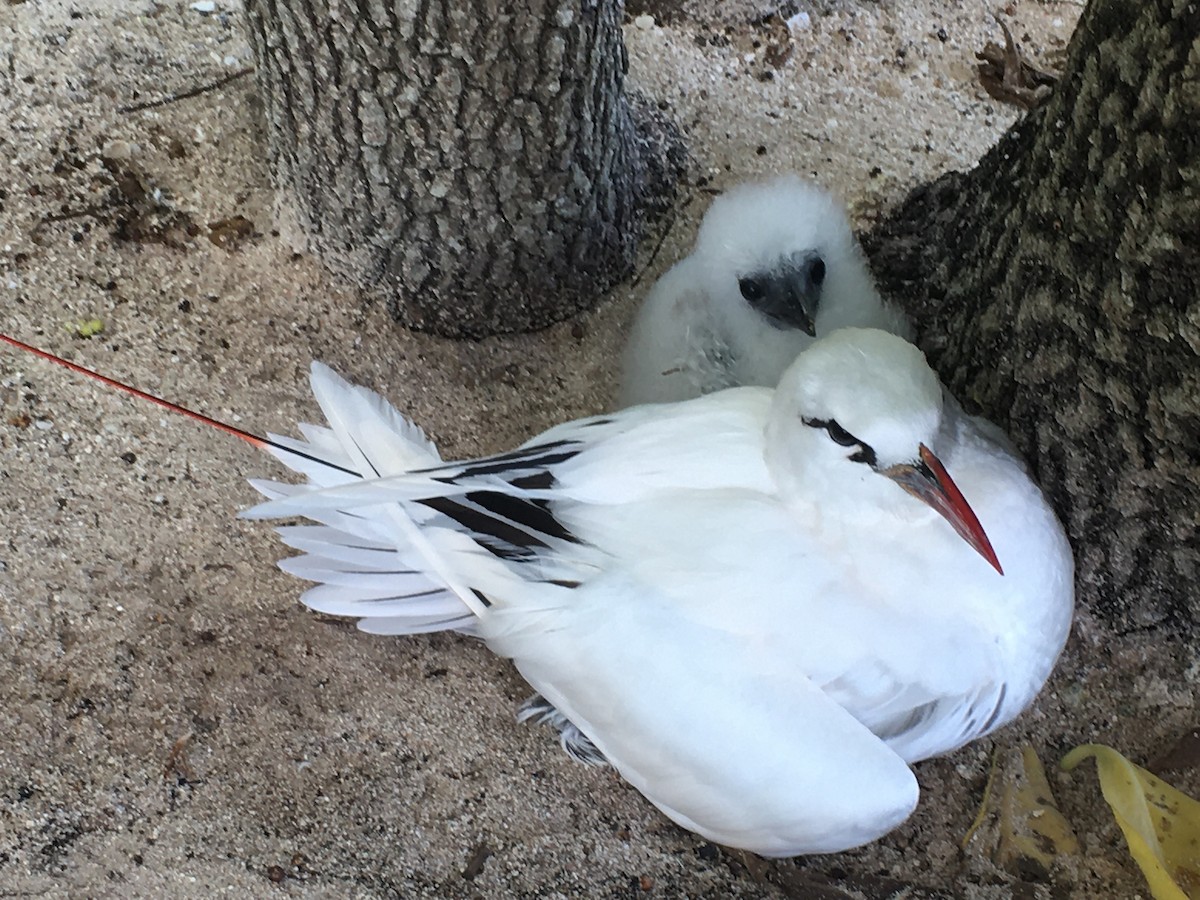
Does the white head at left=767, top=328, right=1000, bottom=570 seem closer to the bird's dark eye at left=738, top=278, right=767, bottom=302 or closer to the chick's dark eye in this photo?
the chick's dark eye

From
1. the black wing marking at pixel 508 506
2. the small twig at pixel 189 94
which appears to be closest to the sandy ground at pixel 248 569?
the small twig at pixel 189 94

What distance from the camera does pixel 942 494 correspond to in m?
1.05

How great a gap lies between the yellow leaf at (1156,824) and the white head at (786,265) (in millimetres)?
684

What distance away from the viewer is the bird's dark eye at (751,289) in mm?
1505

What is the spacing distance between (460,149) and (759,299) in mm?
495

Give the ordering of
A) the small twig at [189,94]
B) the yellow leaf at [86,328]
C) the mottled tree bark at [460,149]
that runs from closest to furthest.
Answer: the mottled tree bark at [460,149] < the yellow leaf at [86,328] < the small twig at [189,94]

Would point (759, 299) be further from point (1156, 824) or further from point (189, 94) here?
point (189, 94)

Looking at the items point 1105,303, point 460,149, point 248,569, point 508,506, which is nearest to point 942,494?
point 1105,303

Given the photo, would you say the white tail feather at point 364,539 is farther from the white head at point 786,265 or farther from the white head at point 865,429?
the white head at point 786,265

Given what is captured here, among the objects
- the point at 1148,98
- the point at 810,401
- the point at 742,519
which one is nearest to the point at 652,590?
the point at 742,519

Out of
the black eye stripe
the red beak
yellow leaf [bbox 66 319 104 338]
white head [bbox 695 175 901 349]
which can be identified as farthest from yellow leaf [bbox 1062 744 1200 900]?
yellow leaf [bbox 66 319 104 338]

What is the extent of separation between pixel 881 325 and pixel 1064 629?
0.55m

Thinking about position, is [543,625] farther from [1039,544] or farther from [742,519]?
[1039,544]

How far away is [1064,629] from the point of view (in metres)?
1.17
